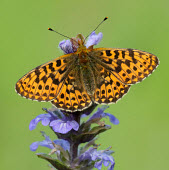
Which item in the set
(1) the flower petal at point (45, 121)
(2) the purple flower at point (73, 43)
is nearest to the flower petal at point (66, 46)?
(2) the purple flower at point (73, 43)

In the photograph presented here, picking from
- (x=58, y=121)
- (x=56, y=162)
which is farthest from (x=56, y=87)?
(x=56, y=162)

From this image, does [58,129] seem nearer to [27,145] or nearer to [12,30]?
[27,145]

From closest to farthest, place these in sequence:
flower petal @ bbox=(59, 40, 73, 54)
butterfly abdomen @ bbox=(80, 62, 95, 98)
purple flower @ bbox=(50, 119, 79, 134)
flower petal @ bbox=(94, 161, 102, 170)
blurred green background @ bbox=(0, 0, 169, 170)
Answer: purple flower @ bbox=(50, 119, 79, 134), flower petal @ bbox=(94, 161, 102, 170), butterfly abdomen @ bbox=(80, 62, 95, 98), flower petal @ bbox=(59, 40, 73, 54), blurred green background @ bbox=(0, 0, 169, 170)

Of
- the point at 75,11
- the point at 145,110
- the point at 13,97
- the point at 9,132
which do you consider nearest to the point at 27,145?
the point at 9,132

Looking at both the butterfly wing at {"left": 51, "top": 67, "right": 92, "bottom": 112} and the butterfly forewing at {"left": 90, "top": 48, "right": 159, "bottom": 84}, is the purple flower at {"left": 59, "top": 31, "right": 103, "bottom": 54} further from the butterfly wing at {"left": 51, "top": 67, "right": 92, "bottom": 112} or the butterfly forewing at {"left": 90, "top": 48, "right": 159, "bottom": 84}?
the butterfly wing at {"left": 51, "top": 67, "right": 92, "bottom": 112}

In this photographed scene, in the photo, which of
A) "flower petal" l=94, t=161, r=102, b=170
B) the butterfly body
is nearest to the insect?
the butterfly body

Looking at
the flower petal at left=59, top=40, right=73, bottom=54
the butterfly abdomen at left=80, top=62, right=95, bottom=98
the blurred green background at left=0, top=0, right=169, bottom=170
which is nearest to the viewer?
the butterfly abdomen at left=80, top=62, right=95, bottom=98

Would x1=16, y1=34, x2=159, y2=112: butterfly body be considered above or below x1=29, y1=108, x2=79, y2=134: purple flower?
above
